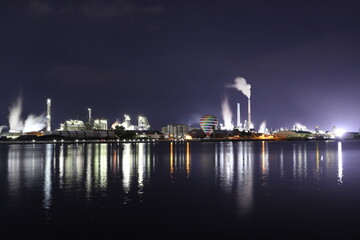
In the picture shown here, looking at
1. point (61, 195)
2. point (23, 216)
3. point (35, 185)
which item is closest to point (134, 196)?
Result: point (61, 195)

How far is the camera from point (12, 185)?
29.4m

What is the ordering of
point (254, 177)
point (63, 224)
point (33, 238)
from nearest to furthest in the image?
point (33, 238)
point (63, 224)
point (254, 177)

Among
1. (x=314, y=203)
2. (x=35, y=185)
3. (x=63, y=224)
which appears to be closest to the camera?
(x=63, y=224)

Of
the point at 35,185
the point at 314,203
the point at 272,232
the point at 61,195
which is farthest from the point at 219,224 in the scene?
the point at 35,185

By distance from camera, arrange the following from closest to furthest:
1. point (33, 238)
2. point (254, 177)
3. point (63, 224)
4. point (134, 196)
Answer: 1. point (33, 238)
2. point (63, 224)
3. point (134, 196)
4. point (254, 177)

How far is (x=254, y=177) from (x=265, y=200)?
11671 millimetres

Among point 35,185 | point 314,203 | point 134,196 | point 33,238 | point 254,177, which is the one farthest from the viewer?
point 254,177

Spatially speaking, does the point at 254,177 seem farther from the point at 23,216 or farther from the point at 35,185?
the point at 23,216

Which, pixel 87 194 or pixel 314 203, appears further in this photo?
pixel 87 194

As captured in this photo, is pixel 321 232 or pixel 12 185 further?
pixel 12 185

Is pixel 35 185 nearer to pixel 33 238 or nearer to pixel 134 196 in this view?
pixel 134 196

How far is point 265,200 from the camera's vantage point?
76.0 ft

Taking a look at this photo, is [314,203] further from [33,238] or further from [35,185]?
[35,185]

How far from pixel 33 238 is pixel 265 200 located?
13294mm
